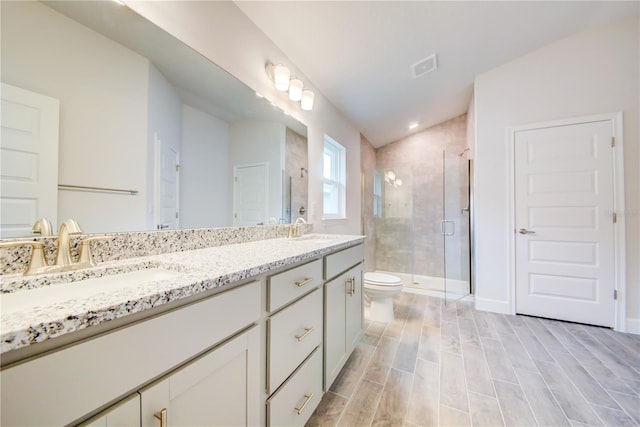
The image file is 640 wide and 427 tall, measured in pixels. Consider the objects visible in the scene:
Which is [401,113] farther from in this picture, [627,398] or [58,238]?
[58,238]

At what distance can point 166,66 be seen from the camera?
3.66ft

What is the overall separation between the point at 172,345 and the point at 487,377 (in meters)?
1.87

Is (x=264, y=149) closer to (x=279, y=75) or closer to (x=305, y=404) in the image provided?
(x=279, y=75)

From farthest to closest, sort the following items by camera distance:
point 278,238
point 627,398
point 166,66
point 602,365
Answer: point 278,238 < point 602,365 < point 627,398 < point 166,66

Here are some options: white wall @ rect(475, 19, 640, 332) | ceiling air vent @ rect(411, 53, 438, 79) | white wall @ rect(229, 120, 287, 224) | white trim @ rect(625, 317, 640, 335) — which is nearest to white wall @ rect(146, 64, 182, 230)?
white wall @ rect(229, 120, 287, 224)

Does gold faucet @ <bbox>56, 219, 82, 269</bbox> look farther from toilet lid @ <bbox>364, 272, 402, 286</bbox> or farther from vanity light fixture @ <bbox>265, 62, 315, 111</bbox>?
toilet lid @ <bbox>364, 272, 402, 286</bbox>

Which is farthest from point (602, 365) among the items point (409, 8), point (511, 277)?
point (409, 8)

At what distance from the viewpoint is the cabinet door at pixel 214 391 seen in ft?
1.80

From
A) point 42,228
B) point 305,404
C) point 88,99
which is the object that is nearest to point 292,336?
point 305,404

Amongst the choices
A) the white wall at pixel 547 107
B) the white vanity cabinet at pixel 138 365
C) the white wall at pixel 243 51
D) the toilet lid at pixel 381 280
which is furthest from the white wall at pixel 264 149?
the white wall at pixel 547 107

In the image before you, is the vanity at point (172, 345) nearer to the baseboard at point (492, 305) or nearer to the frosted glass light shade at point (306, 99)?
the frosted glass light shade at point (306, 99)

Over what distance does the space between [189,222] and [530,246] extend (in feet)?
10.2

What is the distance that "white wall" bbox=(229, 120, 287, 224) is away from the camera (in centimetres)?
150

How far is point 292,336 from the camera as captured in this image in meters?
1.02
